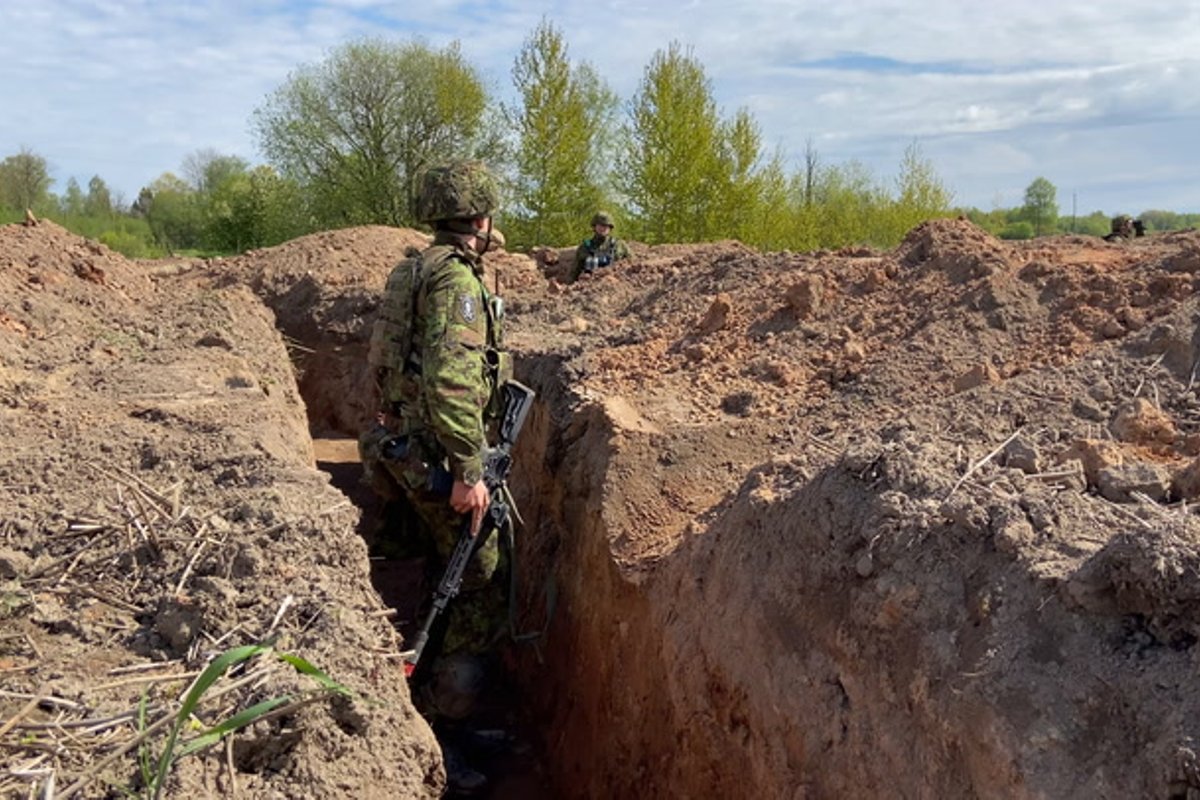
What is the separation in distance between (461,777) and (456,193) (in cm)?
274

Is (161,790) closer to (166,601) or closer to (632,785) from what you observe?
(166,601)

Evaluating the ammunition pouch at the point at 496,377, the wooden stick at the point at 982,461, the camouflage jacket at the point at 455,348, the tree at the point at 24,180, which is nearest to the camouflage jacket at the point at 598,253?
the ammunition pouch at the point at 496,377

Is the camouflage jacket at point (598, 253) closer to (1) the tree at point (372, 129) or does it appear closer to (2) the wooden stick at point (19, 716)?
(2) the wooden stick at point (19, 716)

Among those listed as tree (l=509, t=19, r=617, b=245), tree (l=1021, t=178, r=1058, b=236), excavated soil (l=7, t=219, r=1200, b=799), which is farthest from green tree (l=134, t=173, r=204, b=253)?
→ excavated soil (l=7, t=219, r=1200, b=799)

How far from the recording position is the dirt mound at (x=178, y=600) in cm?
248

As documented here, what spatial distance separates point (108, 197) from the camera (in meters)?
55.3

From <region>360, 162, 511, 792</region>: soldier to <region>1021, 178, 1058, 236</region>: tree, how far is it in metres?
40.7

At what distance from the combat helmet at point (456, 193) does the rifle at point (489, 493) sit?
0.81 metres

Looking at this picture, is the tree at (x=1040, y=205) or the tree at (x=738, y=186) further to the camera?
the tree at (x=1040, y=205)

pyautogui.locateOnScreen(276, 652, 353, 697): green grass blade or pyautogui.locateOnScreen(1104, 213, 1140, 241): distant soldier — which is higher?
pyautogui.locateOnScreen(1104, 213, 1140, 241): distant soldier

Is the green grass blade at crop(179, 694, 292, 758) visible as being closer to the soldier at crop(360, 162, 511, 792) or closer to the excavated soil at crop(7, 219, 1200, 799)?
the excavated soil at crop(7, 219, 1200, 799)

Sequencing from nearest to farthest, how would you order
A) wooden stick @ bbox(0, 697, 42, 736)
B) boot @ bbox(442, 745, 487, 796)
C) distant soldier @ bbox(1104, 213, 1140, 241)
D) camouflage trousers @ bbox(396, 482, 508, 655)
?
wooden stick @ bbox(0, 697, 42, 736)
camouflage trousers @ bbox(396, 482, 508, 655)
boot @ bbox(442, 745, 487, 796)
distant soldier @ bbox(1104, 213, 1140, 241)

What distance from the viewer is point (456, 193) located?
4.66 metres

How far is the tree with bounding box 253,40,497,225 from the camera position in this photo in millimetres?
29328
